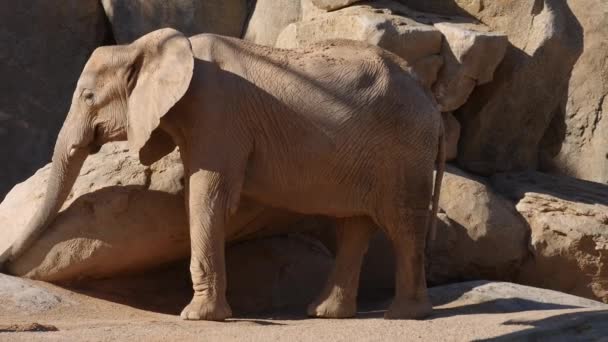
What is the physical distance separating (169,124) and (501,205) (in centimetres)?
326

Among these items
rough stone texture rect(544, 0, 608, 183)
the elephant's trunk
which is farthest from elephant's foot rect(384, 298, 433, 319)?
rough stone texture rect(544, 0, 608, 183)

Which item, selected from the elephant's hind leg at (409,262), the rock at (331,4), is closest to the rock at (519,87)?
the rock at (331,4)

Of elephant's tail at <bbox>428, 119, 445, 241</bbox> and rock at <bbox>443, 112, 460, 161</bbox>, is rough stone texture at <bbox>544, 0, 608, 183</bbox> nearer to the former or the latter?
rock at <bbox>443, 112, 460, 161</bbox>

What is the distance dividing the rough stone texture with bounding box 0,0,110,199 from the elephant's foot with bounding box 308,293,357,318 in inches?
157

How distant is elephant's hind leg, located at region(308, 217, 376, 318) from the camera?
9.42 meters

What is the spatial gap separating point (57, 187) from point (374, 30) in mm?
2847

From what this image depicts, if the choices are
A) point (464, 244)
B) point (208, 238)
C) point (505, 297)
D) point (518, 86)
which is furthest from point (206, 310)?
point (518, 86)

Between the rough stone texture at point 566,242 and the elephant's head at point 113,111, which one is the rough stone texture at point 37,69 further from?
the rough stone texture at point 566,242

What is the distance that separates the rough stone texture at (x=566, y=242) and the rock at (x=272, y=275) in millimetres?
1771

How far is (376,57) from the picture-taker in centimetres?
936

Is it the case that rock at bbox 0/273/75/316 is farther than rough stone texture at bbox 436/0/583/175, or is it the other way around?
rough stone texture at bbox 436/0/583/175

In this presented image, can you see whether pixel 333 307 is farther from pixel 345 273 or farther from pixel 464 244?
pixel 464 244

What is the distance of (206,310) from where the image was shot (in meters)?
8.70

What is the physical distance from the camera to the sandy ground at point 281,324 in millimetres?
7527
